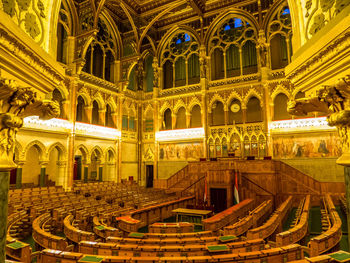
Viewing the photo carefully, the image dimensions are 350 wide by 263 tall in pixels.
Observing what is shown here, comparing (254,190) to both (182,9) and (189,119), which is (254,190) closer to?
(189,119)

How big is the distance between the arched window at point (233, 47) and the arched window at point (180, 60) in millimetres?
1715

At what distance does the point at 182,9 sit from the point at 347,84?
852 inches

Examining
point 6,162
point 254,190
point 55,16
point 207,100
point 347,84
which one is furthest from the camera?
point 207,100

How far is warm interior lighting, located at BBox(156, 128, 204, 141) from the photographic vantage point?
20.4 m

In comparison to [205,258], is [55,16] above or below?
above

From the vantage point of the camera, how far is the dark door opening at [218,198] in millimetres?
14328

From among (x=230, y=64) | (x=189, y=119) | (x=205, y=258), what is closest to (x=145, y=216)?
(x=205, y=258)

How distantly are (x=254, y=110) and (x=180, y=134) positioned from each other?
6270 mm

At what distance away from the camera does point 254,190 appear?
1484cm

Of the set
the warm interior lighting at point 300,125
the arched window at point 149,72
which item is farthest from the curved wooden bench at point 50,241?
the arched window at point 149,72

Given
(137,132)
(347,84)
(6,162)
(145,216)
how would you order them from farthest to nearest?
1. (137,132)
2. (145,216)
3. (6,162)
4. (347,84)

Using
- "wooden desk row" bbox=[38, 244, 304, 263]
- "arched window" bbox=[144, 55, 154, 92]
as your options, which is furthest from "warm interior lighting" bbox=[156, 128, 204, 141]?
"wooden desk row" bbox=[38, 244, 304, 263]

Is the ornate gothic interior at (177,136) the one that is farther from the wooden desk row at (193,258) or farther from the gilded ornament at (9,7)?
the gilded ornament at (9,7)

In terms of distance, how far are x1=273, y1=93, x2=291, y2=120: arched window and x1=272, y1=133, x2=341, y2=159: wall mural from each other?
5.65 ft
